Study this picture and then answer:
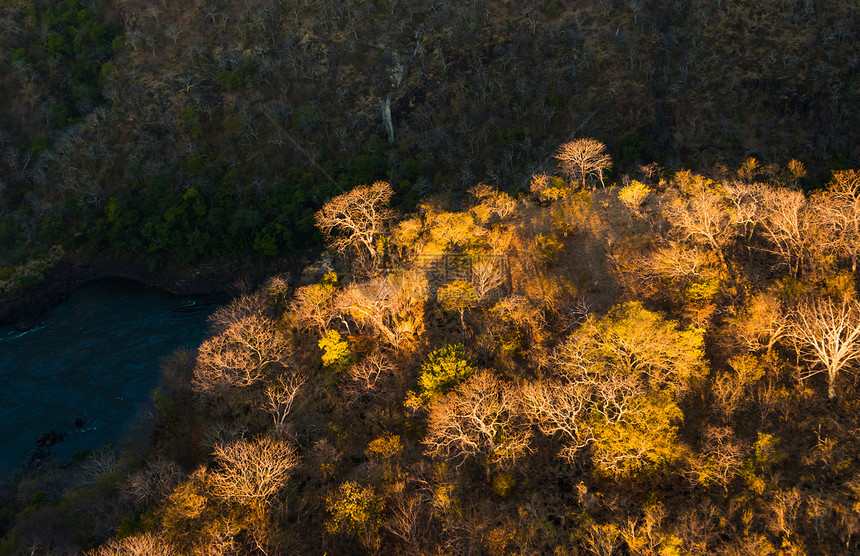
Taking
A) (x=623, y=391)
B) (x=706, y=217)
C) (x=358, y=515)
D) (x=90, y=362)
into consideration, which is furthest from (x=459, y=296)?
(x=90, y=362)

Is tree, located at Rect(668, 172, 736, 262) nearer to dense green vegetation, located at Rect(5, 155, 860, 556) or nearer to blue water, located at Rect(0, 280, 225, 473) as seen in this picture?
dense green vegetation, located at Rect(5, 155, 860, 556)

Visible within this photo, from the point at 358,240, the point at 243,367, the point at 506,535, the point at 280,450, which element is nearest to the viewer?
the point at 506,535

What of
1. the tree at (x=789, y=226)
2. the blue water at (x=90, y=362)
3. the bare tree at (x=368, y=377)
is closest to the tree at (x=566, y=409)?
the bare tree at (x=368, y=377)

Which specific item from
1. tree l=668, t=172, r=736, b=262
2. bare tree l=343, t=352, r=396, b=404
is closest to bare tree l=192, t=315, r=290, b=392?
bare tree l=343, t=352, r=396, b=404

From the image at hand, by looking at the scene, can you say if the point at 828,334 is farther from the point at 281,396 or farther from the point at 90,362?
the point at 90,362

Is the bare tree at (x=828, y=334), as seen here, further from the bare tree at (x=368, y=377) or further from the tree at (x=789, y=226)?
the bare tree at (x=368, y=377)

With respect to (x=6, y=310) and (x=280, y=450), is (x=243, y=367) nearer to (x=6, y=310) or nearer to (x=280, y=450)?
(x=280, y=450)

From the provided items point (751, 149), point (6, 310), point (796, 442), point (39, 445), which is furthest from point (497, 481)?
point (6, 310)
